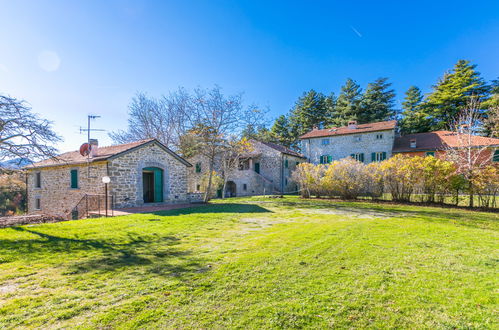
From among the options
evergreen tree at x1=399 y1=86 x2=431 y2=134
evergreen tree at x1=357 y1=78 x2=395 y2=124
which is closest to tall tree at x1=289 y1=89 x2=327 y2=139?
evergreen tree at x1=357 y1=78 x2=395 y2=124

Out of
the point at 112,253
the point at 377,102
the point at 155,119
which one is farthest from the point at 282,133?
the point at 112,253

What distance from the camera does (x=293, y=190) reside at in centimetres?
2627

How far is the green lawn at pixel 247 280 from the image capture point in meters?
2.45

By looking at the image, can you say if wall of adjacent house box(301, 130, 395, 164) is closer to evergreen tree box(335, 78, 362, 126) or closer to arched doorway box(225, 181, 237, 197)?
arched doorway box(225, 181, 237, 197)

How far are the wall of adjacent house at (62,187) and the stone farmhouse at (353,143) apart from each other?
21181 millimetres

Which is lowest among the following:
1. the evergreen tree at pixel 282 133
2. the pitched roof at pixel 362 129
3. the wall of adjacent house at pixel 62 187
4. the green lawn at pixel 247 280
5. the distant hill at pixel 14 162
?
the green lawn at pixel 247 280

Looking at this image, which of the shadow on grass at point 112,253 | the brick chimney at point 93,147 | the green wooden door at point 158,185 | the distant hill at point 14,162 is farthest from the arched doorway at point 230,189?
the shadow on grass at point 112,253

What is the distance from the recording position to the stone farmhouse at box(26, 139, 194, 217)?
12298mm

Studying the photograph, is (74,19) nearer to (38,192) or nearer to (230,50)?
(230,50)

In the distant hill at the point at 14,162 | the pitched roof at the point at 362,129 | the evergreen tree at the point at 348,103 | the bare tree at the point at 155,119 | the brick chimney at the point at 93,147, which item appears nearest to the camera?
the distant hill at the point at 14,162

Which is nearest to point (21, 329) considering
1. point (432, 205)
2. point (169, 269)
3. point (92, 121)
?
point (169, 269)

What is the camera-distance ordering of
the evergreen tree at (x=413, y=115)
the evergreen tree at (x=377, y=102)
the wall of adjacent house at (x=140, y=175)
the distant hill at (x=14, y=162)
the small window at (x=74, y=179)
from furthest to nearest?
1. the evergreen tree at (x=377, y=102)
2. the evergreen tree at (x=413, y=115)
3. the small window at (x=74, y=179)
4. the wall of adjacent house at (x=140, y=175)
5. the distant hill at (x=14, y=162)

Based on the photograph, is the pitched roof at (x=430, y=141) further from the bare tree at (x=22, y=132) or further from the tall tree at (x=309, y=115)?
the bare tree at (x=22, y=132)

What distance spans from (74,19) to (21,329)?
11869mm
